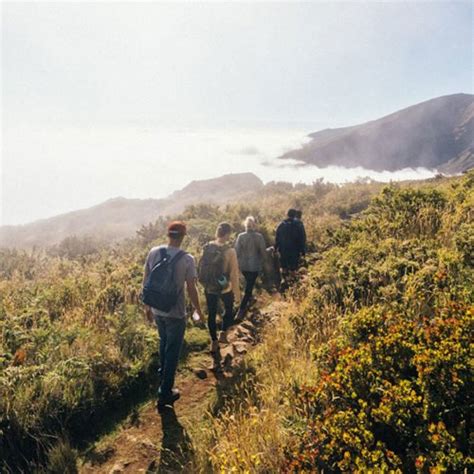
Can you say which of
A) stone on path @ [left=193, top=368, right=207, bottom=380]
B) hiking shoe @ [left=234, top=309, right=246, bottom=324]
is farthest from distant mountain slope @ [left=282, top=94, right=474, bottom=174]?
stone on path @ [left=193, top=368, right=207, bottom=380]

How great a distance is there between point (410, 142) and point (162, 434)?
117951 millimetres

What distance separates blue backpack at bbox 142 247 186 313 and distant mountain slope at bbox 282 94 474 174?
96967 mm

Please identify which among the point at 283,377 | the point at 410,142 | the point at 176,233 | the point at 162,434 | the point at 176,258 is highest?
the point at 410,142

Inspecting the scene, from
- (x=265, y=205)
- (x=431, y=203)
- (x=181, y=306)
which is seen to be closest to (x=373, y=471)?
(x=181, y=306)

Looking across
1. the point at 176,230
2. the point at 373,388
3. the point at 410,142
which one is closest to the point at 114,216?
the point at 176,230

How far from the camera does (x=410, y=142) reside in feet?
339

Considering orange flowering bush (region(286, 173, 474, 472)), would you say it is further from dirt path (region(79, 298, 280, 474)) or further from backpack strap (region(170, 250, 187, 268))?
backpack strap (region(170, 250, 187, 268))

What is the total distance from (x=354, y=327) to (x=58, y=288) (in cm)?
605

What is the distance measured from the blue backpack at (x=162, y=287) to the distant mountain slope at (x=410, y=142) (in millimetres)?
96967

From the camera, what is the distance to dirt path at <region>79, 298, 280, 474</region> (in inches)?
134

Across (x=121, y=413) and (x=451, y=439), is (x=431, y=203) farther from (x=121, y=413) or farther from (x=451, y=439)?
(x=121, y=413)

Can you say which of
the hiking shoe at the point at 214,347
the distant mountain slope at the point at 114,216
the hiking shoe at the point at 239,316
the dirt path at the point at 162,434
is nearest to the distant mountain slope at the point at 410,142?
the distant mountain slope at the point at 114,216

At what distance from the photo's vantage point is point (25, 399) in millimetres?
3707

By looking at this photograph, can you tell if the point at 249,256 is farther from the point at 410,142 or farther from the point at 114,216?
the point at 410,142
